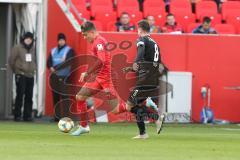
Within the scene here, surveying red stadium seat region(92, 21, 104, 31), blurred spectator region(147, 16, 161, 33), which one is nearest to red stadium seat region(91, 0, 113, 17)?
red stadium seat region(92, 21, 104, 31)

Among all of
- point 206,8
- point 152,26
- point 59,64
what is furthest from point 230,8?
point 59,64

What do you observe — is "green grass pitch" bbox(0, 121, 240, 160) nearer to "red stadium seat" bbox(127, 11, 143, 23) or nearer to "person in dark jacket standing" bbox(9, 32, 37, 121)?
"person in dark jacket standing" bbox(9, 32, 37, 121)

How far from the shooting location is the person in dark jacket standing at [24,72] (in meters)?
23.1

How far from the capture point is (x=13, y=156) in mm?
12805

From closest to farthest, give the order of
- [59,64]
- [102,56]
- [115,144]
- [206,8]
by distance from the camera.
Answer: [115,144]
[102,56]
[59,64]
[206,8]

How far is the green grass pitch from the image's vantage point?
13.1m

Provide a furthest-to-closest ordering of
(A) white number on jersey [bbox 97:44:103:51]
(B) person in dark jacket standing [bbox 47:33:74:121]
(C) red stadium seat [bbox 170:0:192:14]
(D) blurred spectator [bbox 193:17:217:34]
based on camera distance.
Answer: (C) red stadium seat [bbox 170:0:192:14] < (D) blurred spectator [bbox 193:17:217:34] < (B) person in dark jacket standing [bbox 47:33:74:121] < (A) white number on jersey [bbox 97:44:103:51]

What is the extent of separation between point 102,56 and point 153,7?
29.0ft

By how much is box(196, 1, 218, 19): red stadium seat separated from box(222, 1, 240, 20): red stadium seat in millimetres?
252

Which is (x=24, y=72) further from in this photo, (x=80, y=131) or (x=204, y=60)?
(x=80, y=131)

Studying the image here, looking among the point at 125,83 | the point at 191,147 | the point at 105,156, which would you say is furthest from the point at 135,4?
the point at 105,156

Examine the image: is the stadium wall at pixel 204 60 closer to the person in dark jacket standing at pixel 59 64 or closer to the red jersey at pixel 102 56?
the person in dark jacket standing at pixel 59 64

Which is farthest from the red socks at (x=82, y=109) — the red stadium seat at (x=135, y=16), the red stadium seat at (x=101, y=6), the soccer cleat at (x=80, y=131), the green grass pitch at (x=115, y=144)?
the red stadium seat at (x=135, y=16)

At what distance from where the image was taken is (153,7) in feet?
83.0
